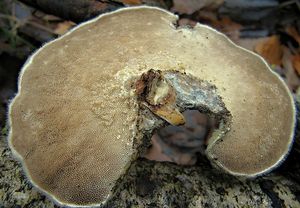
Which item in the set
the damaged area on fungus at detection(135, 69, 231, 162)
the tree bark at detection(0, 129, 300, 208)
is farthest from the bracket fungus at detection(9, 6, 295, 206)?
the tree bark at detection(0, 129, 300, 208)

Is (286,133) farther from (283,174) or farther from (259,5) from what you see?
(259,5)

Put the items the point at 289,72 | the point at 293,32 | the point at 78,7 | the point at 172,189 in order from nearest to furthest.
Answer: the point at 172,189, the point at 78,7, the point at 289,72, the point at 293,32

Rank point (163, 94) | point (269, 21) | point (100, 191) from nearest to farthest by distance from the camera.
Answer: point (100, 191) < point (163, 94) < point (269, 21)

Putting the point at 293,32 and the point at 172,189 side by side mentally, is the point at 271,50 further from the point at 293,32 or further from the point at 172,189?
the point at 172,189

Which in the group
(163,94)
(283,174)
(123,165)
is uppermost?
(163,94)

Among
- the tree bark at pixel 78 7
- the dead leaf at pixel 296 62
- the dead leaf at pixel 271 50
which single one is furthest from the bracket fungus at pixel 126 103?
the dead leaf at pixel 296 62

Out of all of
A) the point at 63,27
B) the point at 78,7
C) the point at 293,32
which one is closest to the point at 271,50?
the point at 293,32

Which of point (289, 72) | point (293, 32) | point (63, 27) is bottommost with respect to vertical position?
point (63, 27)

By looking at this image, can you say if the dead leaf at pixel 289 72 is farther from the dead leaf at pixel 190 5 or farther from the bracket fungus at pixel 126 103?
the bracket fungus at pixel 126 103

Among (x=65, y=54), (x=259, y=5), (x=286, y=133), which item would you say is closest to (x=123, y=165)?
(x=65, y=54)
